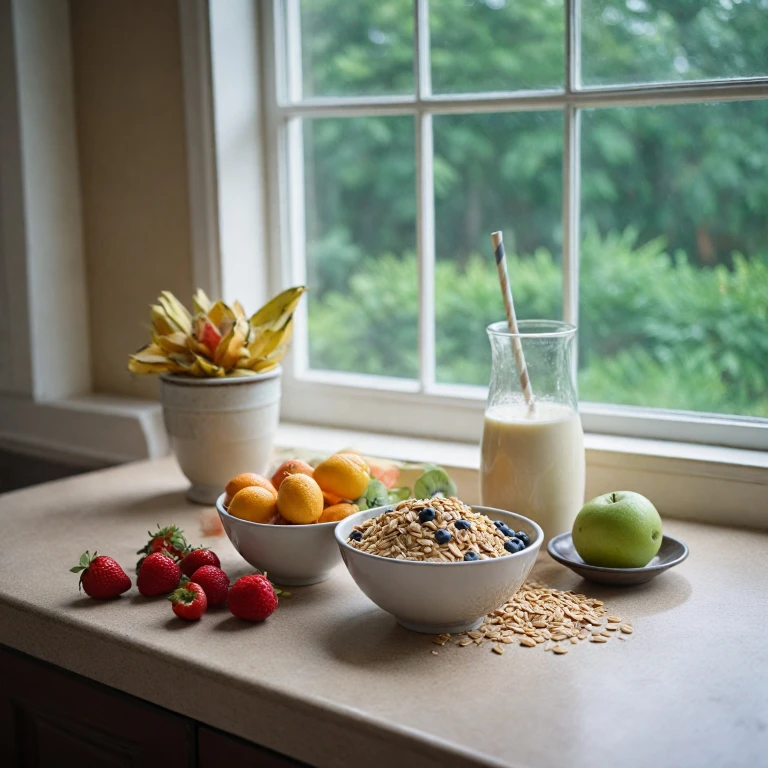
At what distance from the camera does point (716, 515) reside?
4.46ft

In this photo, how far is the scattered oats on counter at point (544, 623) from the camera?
1.00 metres

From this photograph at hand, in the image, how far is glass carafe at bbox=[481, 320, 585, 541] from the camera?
1.25m

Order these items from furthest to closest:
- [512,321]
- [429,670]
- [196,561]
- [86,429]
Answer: [86,429] → [512,321] → [196,561] → [429,670]

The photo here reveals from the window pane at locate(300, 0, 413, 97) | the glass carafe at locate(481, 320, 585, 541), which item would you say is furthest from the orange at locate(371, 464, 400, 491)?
the window pane at locate(300, 0, 413, 97)

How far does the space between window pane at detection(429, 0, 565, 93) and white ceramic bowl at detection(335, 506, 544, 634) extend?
2.93 feet

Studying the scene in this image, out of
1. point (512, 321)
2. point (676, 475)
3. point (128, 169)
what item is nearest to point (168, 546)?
point (512, 321)

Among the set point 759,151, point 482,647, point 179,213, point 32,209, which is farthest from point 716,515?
point 32,209

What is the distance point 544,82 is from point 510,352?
612 mm

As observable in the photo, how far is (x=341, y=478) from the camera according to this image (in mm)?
1196

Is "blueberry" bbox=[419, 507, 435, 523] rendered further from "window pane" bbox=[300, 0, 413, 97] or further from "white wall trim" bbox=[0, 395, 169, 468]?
"window pane" bbox=[300, 0, 413, 97]

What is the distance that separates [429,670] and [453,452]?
2.29ft

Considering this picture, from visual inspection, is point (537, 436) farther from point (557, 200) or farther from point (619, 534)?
point (557, 200)

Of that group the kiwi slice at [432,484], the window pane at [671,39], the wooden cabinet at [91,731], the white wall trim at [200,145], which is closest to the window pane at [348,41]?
the white wall trim at [200,145]

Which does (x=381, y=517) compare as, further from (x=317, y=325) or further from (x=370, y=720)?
(x=317, y=325)
